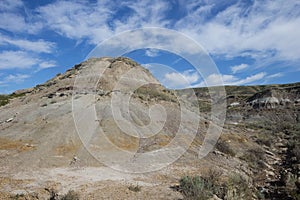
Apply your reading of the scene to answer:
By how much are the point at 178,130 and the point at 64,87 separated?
1386 cm

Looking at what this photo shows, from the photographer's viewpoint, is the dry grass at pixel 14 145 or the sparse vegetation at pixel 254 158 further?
the sparse vegetation at pixel 254 158

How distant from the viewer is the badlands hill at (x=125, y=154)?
1024 centimetres

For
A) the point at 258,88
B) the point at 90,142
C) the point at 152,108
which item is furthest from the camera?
the point at 258,88

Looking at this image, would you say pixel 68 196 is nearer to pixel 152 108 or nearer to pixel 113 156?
pixel 113 156

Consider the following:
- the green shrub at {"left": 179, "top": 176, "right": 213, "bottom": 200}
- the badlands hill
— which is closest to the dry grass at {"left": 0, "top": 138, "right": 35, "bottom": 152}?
the badlands hill

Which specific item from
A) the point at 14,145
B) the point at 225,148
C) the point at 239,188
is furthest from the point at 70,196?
the point at 225,148

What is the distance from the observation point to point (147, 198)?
30.8 feet

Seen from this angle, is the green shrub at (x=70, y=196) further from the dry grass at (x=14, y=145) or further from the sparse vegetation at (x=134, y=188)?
the dry grass at (x=14, y=145)

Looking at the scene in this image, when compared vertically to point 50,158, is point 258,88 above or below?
above

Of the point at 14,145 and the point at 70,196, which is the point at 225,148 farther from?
the point at 14,145

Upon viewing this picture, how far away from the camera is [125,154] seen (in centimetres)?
1488

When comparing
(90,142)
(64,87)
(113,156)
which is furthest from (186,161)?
(64,87)

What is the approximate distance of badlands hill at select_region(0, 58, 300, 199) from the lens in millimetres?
10242

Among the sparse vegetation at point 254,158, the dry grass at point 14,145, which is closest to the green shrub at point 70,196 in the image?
the dry grass at point 14,145
